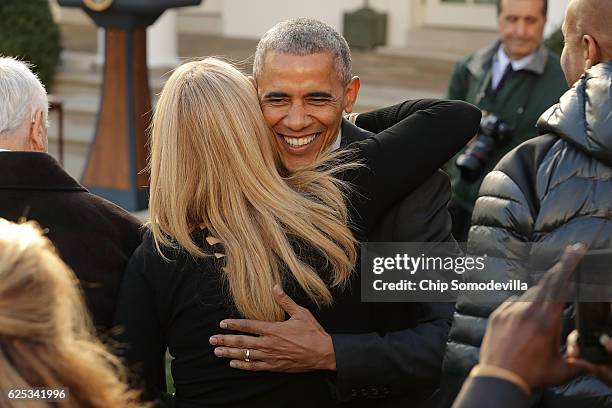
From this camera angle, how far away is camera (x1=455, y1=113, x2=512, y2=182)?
554cm

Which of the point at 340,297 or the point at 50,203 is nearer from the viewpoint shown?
the point at 340,297

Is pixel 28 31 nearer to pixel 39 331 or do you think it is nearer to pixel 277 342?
pixel 277 342

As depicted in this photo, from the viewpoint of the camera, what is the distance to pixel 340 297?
9.16 ft

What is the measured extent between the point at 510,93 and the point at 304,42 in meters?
3.07

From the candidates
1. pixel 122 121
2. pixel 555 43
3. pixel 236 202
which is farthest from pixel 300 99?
pixel 122 121

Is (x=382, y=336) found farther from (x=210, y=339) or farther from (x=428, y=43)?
(x=428, y=43)

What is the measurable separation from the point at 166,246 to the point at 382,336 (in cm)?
60

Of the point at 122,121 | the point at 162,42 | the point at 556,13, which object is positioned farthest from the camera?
the point at 162,42

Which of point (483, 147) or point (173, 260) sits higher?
point (173, 260)

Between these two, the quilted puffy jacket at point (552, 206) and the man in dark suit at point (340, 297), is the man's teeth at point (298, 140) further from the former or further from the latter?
the quilted puffy jacket at point (552, 206)

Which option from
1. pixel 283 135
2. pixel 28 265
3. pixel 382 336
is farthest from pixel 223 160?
pixel 28 265

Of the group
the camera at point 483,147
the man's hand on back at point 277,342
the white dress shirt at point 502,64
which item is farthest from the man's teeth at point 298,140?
the white dress shirt at point 502,64

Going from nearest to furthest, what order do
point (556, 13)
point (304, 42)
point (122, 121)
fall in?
point (304, 42), point (122, 121), point (556, 13)

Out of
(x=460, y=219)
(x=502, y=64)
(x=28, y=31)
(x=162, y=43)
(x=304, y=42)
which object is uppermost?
(x=304, y=42)
